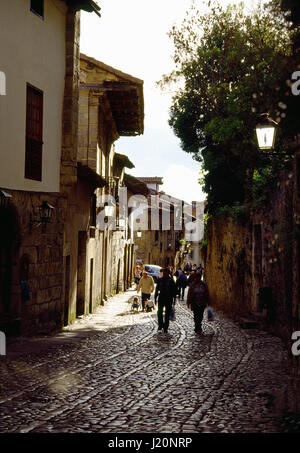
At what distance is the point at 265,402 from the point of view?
295 inches

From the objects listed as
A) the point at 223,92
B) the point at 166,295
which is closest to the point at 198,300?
the point at 166,295

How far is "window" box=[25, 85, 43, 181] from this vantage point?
13992 mm

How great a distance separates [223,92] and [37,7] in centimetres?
1217

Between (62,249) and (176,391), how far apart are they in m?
8.30

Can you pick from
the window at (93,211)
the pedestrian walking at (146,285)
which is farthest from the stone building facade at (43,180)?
the pedestrian walking at (146,285)

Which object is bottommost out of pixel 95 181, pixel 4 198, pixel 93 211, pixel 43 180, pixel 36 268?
pixel 36 268

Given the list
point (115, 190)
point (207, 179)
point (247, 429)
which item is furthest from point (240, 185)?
point (247, 429)

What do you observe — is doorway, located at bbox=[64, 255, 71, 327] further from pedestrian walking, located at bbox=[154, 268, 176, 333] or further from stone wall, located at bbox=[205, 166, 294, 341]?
stone wall, located at bbox=[205, 166, 294, 341]

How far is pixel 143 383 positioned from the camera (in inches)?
343

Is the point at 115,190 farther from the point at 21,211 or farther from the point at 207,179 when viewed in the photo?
the point at 21,211

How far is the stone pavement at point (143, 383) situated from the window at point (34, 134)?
3.76 metres

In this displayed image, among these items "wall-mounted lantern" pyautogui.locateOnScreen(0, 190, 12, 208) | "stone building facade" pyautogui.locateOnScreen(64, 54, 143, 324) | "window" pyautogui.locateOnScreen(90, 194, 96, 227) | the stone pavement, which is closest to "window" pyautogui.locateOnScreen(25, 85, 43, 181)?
"wall-mounted lantern" pyautogui.locateOnScreen(0, 190, 12, 208)

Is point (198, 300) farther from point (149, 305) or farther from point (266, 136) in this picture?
point (149, 305)

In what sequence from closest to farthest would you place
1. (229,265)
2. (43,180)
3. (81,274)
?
(43,180), (81,274), (229,265)
